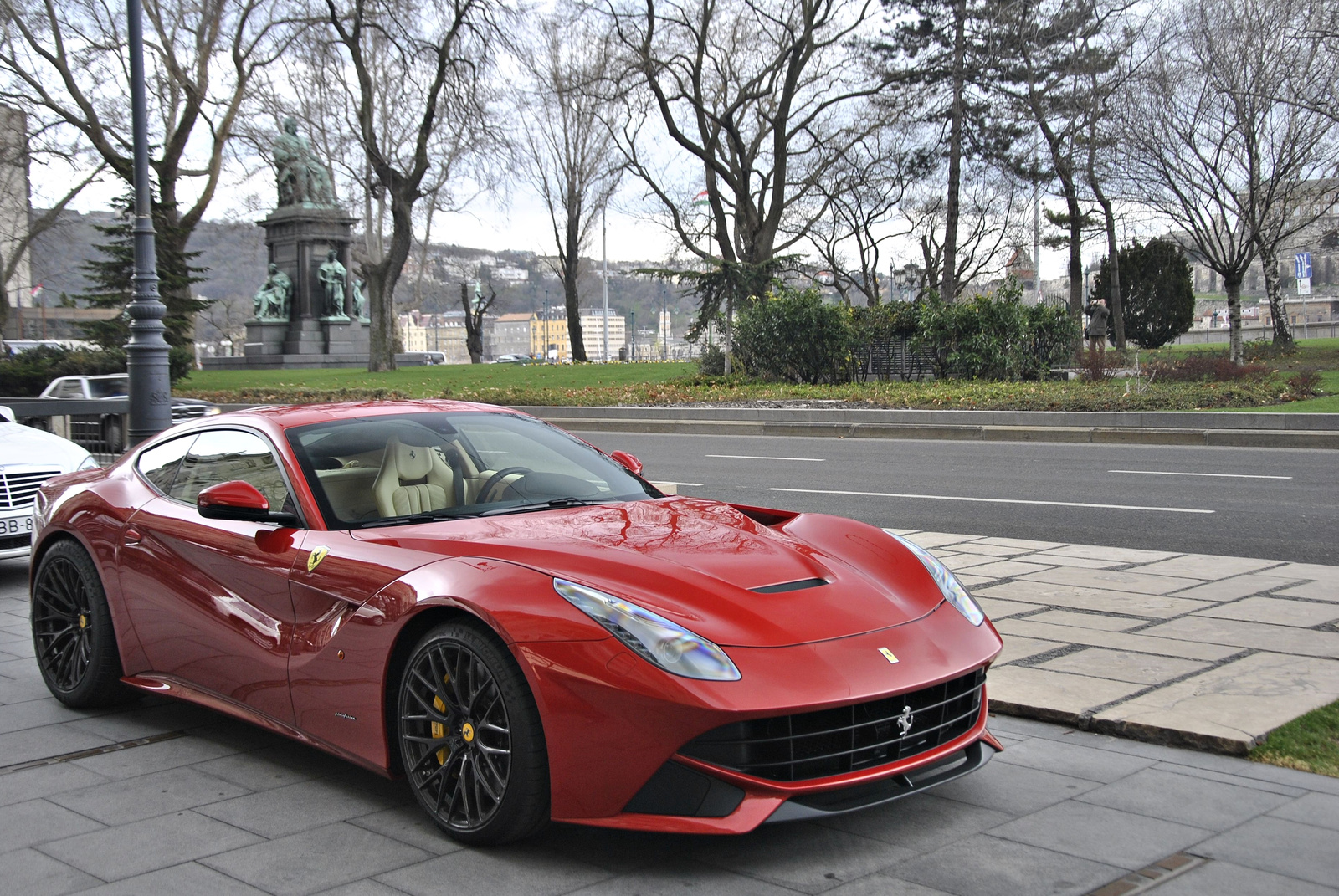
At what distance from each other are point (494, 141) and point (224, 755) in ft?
106

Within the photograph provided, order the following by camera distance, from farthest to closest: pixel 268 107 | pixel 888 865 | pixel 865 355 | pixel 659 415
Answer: pixel 268 107, pixel 865 355, pixel 659 415, pixel 888 865

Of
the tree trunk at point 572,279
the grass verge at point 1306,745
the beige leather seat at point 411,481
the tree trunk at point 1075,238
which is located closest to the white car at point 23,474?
the beige leather seat at point 411,481

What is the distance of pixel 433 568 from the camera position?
358 cm

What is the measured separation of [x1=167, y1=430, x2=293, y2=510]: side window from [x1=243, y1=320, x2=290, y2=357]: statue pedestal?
44.6 m

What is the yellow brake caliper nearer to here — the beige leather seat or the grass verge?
the beige leather seat

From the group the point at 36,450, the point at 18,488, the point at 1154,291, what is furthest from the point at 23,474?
the point at 1154,291

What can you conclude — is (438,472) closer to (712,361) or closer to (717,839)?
(717,839)

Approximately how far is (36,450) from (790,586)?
6.83 meters

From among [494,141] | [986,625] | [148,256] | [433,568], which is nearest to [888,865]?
[986,625]

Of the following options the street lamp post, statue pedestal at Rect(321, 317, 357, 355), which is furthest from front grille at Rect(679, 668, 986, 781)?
statue pedestal at Rect(321, 317, 357, 355)

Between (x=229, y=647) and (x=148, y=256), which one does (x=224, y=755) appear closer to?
(x=229, y=647)

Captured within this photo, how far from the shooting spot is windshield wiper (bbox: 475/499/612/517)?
4.20 m

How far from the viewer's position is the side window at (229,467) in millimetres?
4348

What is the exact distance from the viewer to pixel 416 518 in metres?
4.14
